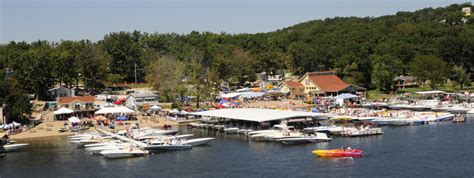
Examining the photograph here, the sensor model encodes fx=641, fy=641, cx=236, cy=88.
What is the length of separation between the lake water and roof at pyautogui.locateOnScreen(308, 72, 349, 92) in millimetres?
29730

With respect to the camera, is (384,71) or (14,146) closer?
(14,146)

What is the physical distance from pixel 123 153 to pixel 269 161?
32.0 ft

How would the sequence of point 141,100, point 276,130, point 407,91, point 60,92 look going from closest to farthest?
point 276,130 → point 141,100 → point 60,92 → point 407,91

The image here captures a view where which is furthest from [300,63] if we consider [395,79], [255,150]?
[255,150]

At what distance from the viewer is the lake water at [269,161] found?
3444cm

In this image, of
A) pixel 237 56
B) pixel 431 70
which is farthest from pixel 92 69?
pixel 431 70

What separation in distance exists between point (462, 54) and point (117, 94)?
155ft

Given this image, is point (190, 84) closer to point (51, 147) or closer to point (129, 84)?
point (129, 84)

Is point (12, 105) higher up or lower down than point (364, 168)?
higher up

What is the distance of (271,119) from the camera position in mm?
48562

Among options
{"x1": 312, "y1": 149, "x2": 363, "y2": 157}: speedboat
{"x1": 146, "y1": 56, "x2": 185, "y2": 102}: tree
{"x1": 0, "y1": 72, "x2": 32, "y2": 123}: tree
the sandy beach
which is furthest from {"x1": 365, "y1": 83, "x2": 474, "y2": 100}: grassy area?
{"x1": 0, "y1": 72, "x2": 32, "y2": 123}: tree

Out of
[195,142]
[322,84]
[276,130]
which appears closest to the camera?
[195,142]

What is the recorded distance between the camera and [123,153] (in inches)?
1615

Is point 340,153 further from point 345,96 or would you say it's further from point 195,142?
point 345,96
